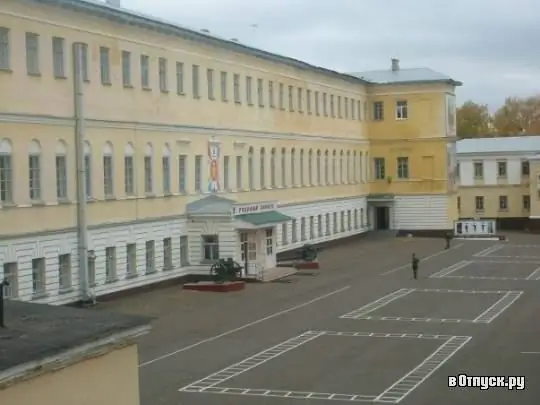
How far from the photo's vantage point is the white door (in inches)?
1938

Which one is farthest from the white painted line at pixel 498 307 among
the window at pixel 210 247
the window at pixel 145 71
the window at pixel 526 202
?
the window at pixel 526 202

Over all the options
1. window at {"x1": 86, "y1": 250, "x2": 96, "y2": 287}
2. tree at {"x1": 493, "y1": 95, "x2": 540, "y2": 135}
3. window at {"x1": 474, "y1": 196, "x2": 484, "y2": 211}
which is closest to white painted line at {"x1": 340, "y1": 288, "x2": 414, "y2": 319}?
window at {"x1": 86, "y1": 250, "x2": 96, "y2": 287}

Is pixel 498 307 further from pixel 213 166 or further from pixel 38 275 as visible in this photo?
pixel 213 166

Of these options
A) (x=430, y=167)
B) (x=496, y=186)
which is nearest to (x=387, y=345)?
(x=430, y=167)

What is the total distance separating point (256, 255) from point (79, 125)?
13.2 metres

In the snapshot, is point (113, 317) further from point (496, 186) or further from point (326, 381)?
point (496, 186)

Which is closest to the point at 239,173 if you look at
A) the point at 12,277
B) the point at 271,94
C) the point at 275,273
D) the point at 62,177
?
the point at 275,273

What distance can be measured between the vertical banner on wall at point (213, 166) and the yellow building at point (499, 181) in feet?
141

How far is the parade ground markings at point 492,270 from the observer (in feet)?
162

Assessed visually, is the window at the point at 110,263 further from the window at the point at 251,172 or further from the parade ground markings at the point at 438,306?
the window at the point at 251,172

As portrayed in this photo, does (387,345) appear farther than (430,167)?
No

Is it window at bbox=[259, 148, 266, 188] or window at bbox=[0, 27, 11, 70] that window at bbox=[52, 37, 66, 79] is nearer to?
window at bbox=[0, 27, 11, 70]

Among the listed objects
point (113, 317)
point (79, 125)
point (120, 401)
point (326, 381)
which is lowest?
point (326, 381)

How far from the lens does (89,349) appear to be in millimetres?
11508
